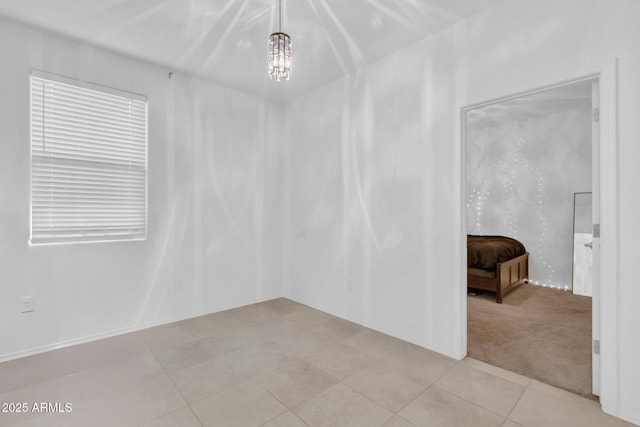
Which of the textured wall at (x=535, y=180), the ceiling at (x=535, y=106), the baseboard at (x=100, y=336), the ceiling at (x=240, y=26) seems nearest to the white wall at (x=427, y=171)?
the ceiling at (x=240, y=26)

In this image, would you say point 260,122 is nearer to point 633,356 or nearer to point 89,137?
point 89,137

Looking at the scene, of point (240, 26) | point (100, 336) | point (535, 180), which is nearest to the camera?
point (240, 26)

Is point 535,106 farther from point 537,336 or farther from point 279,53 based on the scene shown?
point 279,53

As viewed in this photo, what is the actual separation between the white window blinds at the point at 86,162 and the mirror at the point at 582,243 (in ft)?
19.1

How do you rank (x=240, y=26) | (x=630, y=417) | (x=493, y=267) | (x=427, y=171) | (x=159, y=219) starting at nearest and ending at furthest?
(x=630, y=417), (x=240, y=26), (x=427, y=171), (x=159, y=219), (x=493, y=267)

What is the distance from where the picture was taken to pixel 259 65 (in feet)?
10.4

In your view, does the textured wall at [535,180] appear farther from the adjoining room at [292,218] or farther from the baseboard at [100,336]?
the baseboard at [100,336]

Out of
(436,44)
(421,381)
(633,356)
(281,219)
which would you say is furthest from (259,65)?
(633,356)

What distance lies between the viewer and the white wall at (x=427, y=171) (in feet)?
5.89

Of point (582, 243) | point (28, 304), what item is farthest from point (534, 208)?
point (28, 304)

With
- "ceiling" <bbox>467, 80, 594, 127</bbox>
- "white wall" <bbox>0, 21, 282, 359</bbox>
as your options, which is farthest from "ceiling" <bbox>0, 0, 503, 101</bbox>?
"ceiling" <bbox>467, 80, 594, 127</bbox>

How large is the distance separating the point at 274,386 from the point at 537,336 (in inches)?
99.2

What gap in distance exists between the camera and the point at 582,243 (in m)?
4.55

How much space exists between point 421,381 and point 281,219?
2.72 meters
